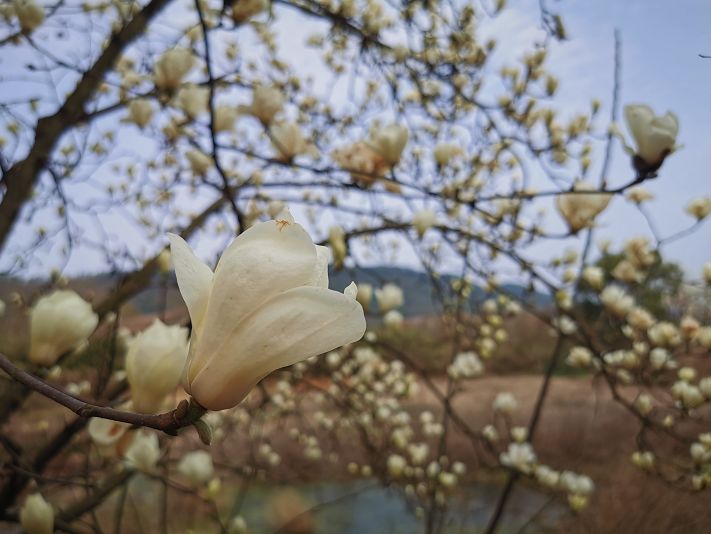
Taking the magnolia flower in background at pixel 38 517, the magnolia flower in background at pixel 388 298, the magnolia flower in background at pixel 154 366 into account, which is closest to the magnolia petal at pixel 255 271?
the magnolia flower in background at pixel 154 366

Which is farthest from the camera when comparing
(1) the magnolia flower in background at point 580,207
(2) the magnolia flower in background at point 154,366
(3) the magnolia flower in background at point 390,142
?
(3) the magnolia flower in background at point 390,142

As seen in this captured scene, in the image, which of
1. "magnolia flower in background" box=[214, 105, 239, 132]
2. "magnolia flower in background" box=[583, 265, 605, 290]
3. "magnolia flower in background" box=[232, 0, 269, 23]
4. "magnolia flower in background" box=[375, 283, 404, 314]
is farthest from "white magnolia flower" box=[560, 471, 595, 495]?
"magnolia flower in background" box=[232, 0, 269, 23]

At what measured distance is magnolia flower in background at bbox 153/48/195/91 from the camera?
1.00m

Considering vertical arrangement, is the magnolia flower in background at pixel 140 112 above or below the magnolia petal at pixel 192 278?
below

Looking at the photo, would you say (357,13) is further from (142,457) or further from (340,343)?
(340,343)

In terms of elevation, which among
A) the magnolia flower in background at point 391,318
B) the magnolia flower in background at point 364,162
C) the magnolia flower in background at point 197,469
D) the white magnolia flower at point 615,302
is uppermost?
the magnolia flower in background at point 364,162

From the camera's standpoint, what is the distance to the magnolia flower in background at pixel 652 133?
724mm

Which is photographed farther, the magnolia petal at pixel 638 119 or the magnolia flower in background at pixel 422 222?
the magnolia flower in background at pixel 422 222

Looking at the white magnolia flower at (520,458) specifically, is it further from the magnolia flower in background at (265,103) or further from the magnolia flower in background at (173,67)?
the magnolia flower in background at (173,67)

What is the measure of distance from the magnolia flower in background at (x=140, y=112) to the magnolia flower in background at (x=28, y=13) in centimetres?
22

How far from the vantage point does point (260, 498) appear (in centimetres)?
312

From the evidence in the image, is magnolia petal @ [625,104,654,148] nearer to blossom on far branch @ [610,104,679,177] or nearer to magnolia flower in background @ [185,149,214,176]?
blossom on far branch @ [610,104,679,177]

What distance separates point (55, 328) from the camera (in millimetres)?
555

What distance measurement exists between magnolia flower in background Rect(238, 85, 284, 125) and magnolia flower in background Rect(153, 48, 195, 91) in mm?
131
